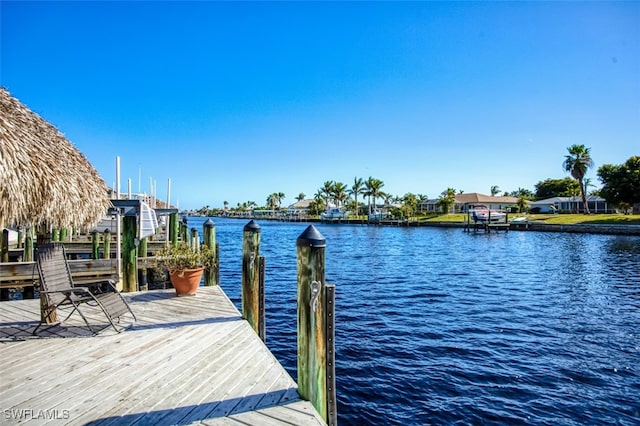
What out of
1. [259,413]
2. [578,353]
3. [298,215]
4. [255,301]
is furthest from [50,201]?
[298,215]

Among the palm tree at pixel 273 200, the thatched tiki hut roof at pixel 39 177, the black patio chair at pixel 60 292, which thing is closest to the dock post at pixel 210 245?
the thatched tiki hut roof at pixel 39 177

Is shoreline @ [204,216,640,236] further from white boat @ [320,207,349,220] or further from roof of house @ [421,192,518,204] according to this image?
roof of house @ [421,192,518,204]

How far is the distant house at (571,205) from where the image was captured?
71.8 m

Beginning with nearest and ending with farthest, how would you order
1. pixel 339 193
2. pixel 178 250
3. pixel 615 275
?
pixel 178 250 → pixel 615 275 → pixel 339 193

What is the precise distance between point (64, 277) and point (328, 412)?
4601mm

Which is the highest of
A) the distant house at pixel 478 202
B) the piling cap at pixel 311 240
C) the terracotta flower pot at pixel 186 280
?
the distant house at pixel 478 202

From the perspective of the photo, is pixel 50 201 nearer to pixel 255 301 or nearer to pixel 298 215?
pixel 255 301

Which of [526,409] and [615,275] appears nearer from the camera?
[526,409]

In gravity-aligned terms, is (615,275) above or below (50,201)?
below

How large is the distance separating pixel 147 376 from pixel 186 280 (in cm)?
357

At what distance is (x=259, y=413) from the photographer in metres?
3.16

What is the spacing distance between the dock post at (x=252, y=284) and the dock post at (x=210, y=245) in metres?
2.48

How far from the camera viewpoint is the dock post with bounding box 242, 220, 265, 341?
223 inches

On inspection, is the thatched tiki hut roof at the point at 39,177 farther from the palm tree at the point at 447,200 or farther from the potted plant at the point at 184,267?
the palm tree at the point at 447,200
